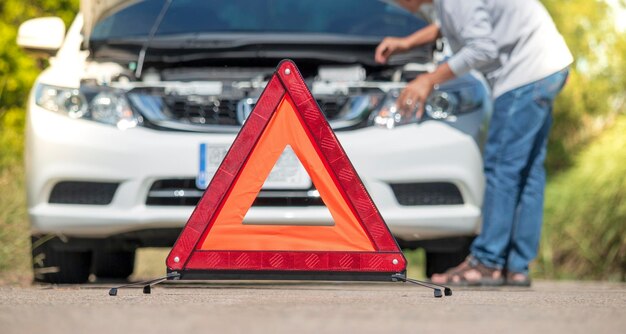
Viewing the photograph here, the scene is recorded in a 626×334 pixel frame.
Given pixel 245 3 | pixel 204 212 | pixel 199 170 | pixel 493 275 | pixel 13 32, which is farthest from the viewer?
pixel 13 32

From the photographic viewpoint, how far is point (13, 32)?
50.4 ft

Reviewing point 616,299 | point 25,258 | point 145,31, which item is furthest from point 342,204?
point 25,258

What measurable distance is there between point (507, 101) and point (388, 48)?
68cm

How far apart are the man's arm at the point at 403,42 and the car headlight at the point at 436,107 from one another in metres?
0.37

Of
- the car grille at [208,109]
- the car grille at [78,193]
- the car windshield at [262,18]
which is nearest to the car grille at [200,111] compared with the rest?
the car grille at [208,109]

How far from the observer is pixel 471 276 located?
22.3 feet

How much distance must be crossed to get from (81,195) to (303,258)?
163 centimetres

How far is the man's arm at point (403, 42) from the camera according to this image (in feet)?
22.7

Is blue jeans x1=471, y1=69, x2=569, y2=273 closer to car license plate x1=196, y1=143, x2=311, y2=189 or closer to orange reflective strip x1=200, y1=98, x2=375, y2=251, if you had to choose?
car license plate x1=196, y1=143, x2=311, y2=189

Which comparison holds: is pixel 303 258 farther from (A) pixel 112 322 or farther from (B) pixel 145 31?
(B) pixel 145 31

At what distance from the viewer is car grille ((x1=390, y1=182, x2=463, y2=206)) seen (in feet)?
21.2

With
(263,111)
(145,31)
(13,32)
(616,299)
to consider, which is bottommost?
(616,299)

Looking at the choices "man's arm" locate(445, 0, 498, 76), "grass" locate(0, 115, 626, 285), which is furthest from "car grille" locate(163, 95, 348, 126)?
"grass" locate(0, 115, 626, 285)

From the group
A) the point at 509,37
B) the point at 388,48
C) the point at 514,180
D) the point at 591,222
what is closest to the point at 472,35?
the point at 509,37
